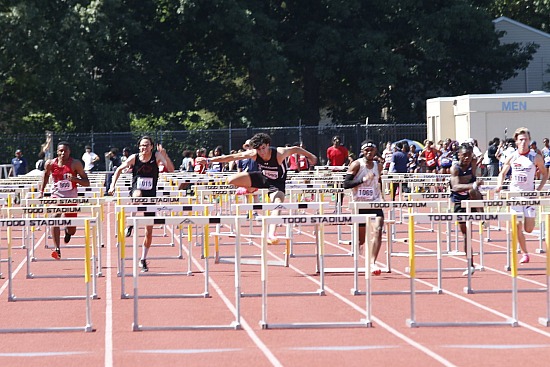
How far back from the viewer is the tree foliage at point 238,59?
51750 mm

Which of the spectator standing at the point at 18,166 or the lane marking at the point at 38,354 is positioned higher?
the spectator standing at the point at 18,166

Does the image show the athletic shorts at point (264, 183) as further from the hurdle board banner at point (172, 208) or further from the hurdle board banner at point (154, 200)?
the hurdle board banner at point (172, 208)

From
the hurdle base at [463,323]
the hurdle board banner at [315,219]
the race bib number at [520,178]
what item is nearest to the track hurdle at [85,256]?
the hurdle board banner at [315,219]

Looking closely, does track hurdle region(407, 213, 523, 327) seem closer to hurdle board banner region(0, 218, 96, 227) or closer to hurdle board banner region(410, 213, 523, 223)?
hurdle board banner region(410, 213, 523, 223)

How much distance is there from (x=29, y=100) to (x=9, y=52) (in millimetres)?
5182

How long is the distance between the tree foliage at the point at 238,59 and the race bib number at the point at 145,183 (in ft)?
109

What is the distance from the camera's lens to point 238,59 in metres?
59.0

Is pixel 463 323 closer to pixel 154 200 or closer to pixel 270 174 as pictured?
pixel 154 200

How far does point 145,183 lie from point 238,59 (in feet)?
135

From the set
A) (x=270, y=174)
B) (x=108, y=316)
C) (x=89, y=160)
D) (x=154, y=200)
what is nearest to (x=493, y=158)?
(x=89, y=160)

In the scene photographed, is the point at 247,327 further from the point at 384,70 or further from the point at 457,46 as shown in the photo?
the point at 457,46

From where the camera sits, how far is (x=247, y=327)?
11828 mm

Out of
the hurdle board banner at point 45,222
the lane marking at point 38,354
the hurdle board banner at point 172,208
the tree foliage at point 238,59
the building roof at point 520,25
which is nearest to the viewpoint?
the lane marking at point 38,354

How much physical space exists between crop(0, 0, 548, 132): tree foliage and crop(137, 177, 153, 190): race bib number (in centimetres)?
3321
